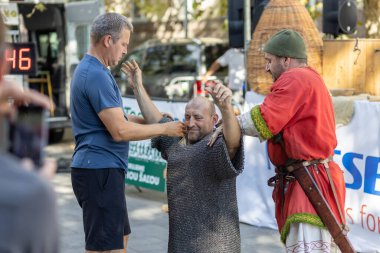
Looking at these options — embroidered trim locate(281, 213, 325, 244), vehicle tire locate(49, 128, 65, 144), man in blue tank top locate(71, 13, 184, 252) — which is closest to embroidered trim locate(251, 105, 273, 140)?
embroidered trim locate(281, 213, 325, 244)

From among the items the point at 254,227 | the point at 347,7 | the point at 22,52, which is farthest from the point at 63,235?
the point at 347,7

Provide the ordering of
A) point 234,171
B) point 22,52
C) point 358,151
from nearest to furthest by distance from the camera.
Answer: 1. point 234,171
2. point 358,151
3. point 22,52

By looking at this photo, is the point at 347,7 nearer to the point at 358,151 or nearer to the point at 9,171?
the point at 358,151

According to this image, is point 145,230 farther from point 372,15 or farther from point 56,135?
point 56,135

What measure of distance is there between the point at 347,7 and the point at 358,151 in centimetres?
333

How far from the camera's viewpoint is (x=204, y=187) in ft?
12.1

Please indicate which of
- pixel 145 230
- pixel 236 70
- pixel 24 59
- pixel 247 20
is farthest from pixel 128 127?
pixel 236 70

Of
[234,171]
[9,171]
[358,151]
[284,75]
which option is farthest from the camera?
[358,151]

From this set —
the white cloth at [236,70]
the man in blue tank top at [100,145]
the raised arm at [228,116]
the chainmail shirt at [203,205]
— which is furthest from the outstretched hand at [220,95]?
the white cloth at [236,70]

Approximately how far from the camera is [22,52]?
359 inches

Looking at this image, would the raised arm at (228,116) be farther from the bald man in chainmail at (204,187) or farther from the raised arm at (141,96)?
the raised arm at (141,96)

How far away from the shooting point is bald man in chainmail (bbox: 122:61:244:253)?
3617 mm

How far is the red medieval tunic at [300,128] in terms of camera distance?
386 cm

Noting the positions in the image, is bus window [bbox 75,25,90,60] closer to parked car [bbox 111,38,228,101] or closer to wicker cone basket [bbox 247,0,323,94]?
parked car [bbox 111,38,228,101]
